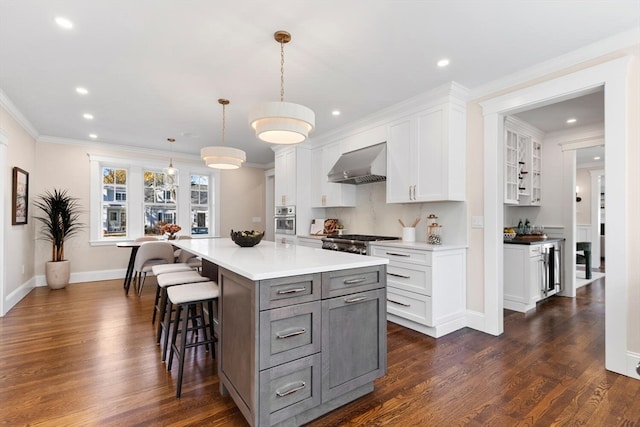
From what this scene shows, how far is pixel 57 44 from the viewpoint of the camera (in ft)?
8.09

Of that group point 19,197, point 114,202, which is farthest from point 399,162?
point 114,202

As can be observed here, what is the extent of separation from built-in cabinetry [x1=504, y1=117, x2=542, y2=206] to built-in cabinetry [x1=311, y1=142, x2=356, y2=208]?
2.20 meters

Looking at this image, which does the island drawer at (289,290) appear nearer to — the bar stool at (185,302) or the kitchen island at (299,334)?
the kitchen island at (299,334)

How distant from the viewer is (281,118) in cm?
218

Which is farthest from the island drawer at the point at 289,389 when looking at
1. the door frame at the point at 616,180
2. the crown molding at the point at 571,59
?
the crown molding at the point at 571,59

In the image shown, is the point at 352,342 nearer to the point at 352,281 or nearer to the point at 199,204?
the point at 352,281

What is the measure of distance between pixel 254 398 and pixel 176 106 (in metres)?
3.50

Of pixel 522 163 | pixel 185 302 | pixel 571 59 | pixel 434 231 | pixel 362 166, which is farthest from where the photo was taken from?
pixel 522 163

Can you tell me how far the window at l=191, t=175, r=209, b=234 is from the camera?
6746mm

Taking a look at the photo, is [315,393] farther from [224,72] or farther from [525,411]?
[224,72]

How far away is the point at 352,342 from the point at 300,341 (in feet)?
1.26

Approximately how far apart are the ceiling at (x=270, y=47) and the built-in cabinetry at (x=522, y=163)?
144 centimetres

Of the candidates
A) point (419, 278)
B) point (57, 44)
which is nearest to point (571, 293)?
point (419, 278)

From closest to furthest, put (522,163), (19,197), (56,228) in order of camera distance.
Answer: (19,197)
(522,163)
(56,228)
